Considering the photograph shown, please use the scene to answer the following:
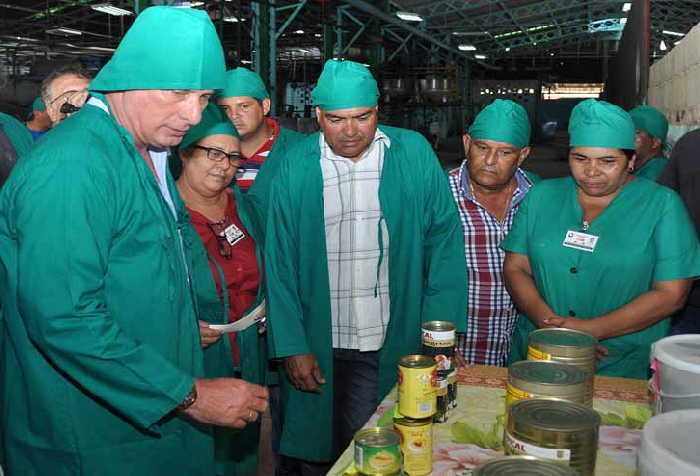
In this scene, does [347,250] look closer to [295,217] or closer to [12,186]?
[295,217]

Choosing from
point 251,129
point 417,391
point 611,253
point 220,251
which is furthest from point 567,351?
point 251,129

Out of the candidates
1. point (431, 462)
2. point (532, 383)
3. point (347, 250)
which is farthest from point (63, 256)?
point (347, 250)

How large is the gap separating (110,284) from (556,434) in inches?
39.3

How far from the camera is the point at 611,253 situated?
2.24m

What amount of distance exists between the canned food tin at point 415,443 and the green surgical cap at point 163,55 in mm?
880

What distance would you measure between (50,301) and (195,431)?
0.59m

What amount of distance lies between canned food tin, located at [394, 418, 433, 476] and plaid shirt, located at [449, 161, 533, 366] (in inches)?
46.3

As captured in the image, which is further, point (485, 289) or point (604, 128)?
point (485, 289)

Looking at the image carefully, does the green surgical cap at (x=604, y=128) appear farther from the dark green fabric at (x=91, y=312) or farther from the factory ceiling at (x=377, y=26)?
the factory ceiling at (x=377, y=26)

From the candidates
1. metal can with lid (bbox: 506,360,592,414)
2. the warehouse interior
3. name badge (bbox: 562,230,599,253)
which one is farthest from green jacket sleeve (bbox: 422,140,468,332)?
the warehouse interior

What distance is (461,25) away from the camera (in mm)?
19922

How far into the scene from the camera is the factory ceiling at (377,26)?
11755 mm

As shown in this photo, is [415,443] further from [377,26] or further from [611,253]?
[377,26]

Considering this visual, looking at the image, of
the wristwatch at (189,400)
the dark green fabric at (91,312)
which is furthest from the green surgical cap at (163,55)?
the wristwatch at (189,400)
